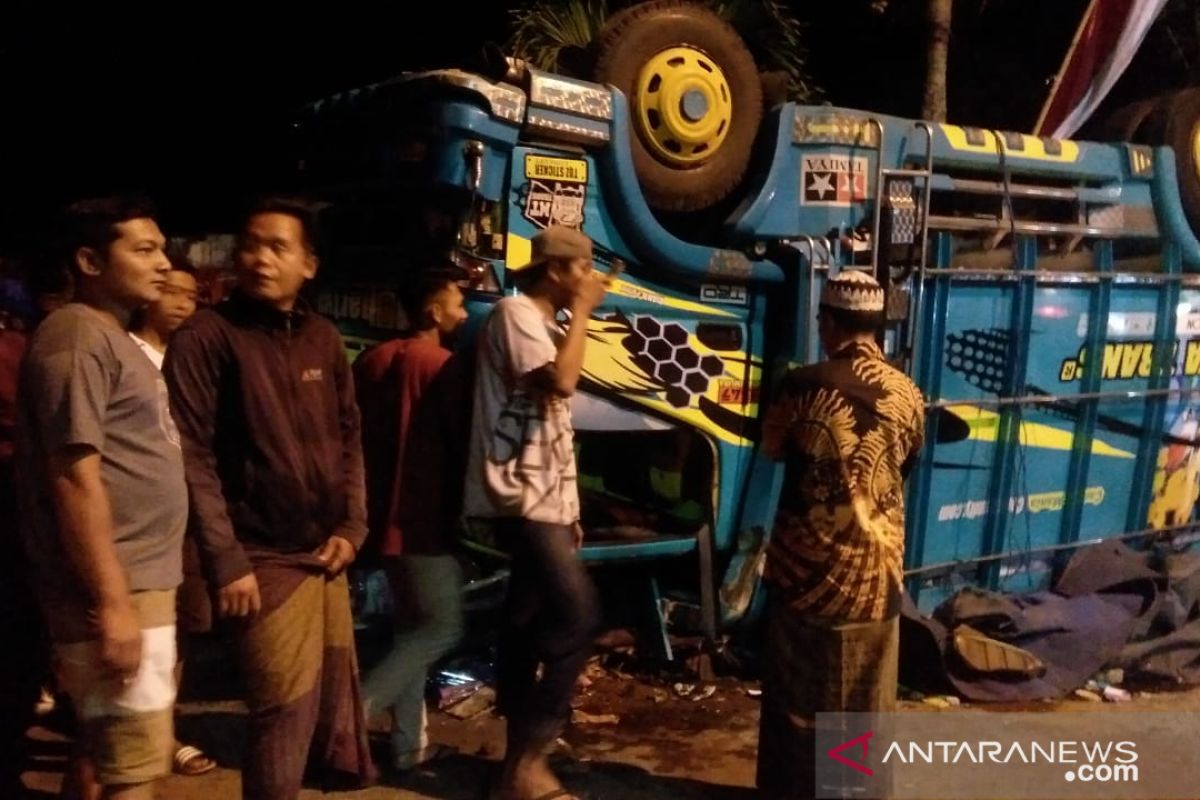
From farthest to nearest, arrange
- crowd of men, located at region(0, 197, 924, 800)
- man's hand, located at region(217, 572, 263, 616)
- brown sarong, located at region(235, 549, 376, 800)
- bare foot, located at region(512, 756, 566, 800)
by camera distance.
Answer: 1. bare foot, located at region(512, 756, 566, 800)
2. brown sarong, located at region(235, 549, 376, 800)
3. man's hand, located at region(217, 572, 263, 616)
4. crowd of men, located at region(0, 197, 924, 800)

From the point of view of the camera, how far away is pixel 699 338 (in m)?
4.66

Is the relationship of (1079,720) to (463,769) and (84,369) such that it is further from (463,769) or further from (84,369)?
(84,369)

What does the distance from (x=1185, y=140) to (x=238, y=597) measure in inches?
211

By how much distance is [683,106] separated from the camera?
4613 millimetres

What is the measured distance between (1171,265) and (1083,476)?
118 cm

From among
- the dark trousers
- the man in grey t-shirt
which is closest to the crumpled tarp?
the dark trousers

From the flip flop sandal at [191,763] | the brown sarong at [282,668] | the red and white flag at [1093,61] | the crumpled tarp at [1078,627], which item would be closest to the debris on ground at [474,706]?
the flip flop sandal at [191,763]

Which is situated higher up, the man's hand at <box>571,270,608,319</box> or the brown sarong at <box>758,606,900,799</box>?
the man's hand at <box>571,270,608,319</box>

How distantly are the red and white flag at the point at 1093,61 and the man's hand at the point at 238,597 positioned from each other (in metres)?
5.57

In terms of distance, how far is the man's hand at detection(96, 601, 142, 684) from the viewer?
95.1 inches

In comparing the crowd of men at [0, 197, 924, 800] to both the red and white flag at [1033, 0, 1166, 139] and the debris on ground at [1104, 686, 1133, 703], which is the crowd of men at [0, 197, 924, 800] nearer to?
the debris on ground at [1104, 686, 1133, 703]

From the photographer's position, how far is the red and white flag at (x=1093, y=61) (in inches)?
268

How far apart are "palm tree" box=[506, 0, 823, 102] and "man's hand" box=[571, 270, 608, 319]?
134cm

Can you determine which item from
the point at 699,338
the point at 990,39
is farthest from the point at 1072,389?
the point at 990,39
